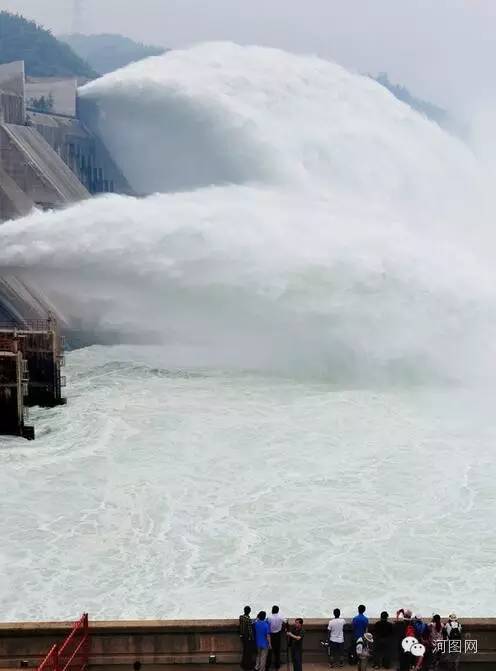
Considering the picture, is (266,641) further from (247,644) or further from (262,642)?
(247,644)

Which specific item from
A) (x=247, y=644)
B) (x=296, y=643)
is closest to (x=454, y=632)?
(x=296, y=643)

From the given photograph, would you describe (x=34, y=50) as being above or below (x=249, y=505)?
above

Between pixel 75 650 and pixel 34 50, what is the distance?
13026 centimetres

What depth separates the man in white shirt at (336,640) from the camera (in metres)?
9.25

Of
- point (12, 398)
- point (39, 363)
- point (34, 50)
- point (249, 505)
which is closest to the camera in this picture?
point (249, 505)

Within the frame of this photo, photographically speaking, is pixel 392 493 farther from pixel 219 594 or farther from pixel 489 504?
pixel 219 594

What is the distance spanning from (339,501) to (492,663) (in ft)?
23.5

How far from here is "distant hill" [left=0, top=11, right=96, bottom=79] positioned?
12603cm

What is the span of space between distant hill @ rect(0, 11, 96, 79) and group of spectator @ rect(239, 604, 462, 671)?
123 m

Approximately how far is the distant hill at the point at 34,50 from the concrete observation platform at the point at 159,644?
12293 centimetres

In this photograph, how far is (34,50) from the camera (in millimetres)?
128500

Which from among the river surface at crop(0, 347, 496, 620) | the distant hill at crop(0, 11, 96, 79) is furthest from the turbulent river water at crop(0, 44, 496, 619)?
the distant hill at crop(0, 11, 96, 79)

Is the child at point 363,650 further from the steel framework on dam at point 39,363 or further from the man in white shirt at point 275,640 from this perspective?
the steel framework on dam at point 39,363

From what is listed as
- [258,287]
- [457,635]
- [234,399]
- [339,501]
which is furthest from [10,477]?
[258,287]
